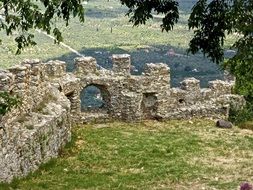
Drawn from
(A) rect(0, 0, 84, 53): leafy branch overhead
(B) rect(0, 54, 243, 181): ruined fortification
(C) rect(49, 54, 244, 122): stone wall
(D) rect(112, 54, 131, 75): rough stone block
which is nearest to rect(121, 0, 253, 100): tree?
(A) rect(0, 0, 84, 53): leafy branch overhead

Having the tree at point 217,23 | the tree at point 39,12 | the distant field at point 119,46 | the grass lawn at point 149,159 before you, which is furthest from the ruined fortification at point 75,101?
the distant field at point 119,46

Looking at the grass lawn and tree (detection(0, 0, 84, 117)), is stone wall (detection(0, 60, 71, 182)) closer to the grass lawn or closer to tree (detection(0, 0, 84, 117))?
the grass lawn

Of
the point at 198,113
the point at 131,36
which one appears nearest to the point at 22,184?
the point at 198,113

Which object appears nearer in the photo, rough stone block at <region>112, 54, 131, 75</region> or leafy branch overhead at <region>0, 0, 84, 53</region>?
leafy branch overhead at <region>0, 0, 84, 53</region>

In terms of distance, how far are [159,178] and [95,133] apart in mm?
7234

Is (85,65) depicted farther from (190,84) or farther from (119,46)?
(119,46)

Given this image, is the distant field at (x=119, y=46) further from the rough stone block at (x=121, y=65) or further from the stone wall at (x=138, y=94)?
the rough stone block at (x=121, y=65)

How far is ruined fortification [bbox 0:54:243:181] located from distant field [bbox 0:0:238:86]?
21.6 meters

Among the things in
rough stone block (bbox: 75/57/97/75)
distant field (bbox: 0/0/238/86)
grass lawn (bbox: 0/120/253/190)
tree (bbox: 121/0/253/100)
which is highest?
tree (bbox: 121/0/253/100)

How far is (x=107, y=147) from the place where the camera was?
81.1ft

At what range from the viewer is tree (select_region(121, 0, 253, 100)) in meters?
13.8

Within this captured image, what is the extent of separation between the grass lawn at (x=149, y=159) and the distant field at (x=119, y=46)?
2609 centimetres

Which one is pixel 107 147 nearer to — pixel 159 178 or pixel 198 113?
pixel 159 178

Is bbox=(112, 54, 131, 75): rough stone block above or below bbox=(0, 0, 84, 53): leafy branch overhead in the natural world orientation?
below
